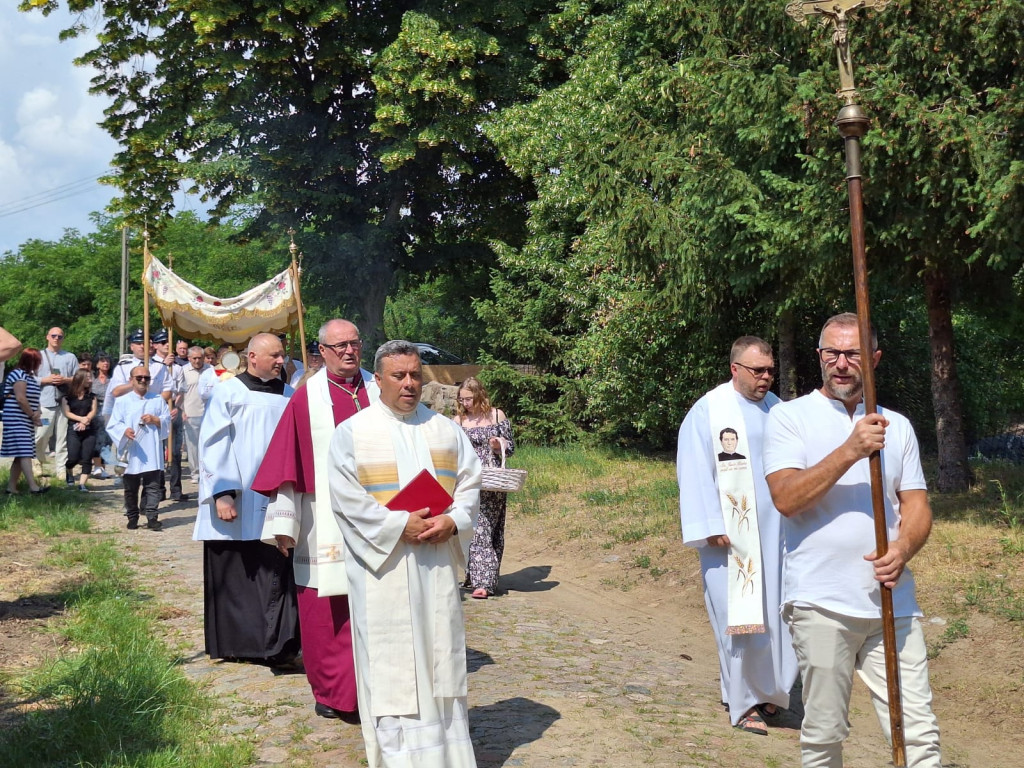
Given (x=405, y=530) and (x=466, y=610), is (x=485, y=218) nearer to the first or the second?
(x=466, y=610)

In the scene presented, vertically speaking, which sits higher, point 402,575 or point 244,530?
point 244,530

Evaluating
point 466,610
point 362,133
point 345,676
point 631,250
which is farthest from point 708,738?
point 362,133

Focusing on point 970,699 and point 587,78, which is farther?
point 587,78

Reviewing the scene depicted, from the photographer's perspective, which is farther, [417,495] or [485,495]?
[485,495]

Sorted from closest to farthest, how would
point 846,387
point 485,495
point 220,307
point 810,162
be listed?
point 846,387 < point 485,495 < point 810,162 < point 220,307

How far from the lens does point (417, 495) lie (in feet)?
16.8

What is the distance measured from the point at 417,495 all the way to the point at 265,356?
2908 mm

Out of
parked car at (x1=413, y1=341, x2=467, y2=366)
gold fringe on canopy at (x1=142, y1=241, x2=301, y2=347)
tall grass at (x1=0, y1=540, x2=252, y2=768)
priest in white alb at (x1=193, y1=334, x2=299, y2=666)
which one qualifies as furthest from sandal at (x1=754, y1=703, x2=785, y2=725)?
parked car at (x1=413, y1=341, x2=467, y2=366)

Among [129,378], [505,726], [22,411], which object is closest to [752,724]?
[505,726]

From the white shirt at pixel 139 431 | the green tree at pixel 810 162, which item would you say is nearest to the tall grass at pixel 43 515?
the white shirt at pixel 139 431

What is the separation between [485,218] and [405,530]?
2179 cm

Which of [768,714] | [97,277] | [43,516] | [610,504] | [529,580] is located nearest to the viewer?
[768,714]

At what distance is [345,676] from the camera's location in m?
6.08

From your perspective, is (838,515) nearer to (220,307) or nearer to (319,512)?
(319,512)
